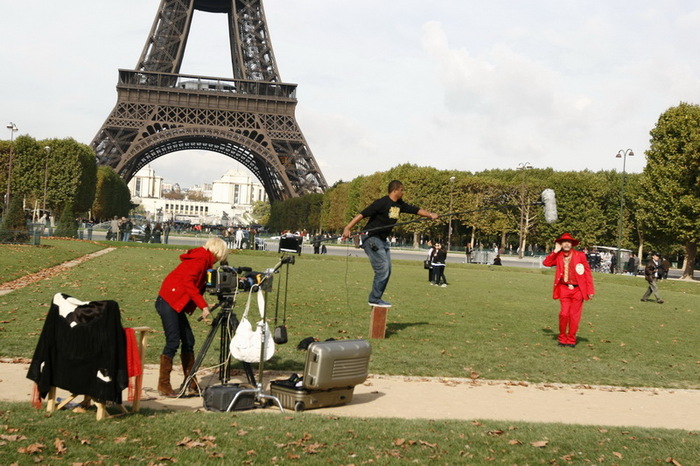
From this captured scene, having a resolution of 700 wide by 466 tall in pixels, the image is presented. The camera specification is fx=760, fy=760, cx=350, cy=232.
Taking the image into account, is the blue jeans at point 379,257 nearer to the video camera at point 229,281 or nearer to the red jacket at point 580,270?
the red jacket at point 580,270

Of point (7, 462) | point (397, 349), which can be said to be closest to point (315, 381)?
point (7, 462)

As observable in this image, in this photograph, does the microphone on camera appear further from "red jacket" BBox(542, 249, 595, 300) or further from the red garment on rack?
the red garment on rack

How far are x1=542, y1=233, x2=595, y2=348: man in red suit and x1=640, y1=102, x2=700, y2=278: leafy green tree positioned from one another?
105ft

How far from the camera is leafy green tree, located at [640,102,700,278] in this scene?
41188 millimetres

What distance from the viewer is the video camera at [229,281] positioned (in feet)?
23.1

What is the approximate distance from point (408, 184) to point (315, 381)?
65060mm

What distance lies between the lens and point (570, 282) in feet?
38.8

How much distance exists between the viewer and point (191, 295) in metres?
7.12

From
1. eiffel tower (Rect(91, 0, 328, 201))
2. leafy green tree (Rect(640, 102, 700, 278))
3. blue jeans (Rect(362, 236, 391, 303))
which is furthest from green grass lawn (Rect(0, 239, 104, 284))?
eiffel tower (Rect(91, 0, 328, 201))

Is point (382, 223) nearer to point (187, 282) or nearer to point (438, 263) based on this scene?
point (187, 282)

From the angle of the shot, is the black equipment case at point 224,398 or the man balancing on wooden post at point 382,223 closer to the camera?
the black equipment case at point 224,398

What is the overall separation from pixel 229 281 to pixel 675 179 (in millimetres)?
40263

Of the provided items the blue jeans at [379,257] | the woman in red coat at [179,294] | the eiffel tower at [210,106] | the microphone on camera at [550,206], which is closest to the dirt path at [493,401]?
the woman in red coat at [179,294]

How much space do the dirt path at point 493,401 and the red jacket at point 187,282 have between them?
93 cm
